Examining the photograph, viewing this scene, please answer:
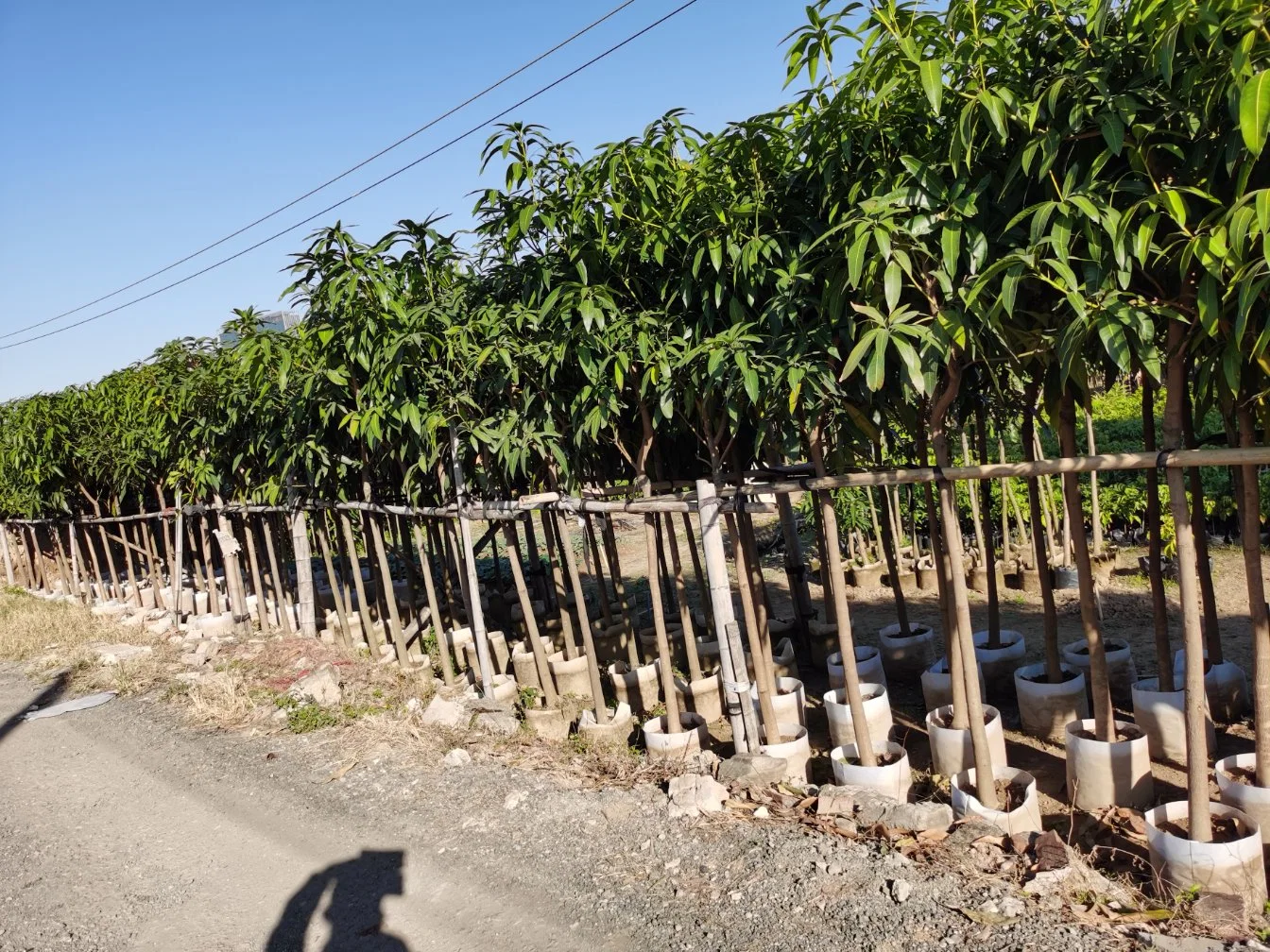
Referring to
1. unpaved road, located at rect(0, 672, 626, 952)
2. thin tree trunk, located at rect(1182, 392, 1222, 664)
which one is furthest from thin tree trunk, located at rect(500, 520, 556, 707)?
thin tree trunk, located at rect(1182, 392, 1222, 664)

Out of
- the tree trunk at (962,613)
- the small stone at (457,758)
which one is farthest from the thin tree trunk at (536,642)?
the tree trunk at (962,613)

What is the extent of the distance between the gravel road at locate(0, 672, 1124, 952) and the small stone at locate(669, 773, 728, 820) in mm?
91

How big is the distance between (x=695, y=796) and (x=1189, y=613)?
2262 mm

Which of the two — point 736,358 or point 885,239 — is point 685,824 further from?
point 885,239

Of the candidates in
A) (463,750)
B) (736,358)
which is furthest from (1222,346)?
(463,750)

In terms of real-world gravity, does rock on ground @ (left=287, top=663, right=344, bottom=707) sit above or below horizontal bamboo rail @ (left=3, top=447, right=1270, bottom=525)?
below

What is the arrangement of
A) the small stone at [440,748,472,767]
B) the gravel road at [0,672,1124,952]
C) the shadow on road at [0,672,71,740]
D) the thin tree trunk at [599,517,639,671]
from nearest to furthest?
the gravel road at [0,672,1124,952] → the small stone at [440,748,472,767] → the thin tree trunk at [599,517,639,671] → the shadow on road at [0,672,71,740]

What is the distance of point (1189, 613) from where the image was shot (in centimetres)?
304

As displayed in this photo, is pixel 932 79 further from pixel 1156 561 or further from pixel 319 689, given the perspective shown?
pixel 319 689

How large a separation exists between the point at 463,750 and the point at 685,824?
184cm

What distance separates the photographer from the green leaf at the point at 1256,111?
7.32 ft

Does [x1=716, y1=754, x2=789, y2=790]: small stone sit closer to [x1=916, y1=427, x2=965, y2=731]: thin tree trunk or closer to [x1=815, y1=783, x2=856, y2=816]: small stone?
[x1=815, y1=783, x2=856, y2=816]: small stone

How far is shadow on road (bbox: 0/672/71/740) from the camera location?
316 inches

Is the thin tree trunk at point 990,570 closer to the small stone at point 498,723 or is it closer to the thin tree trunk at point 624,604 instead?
the thin tree trunk at point 624,604
